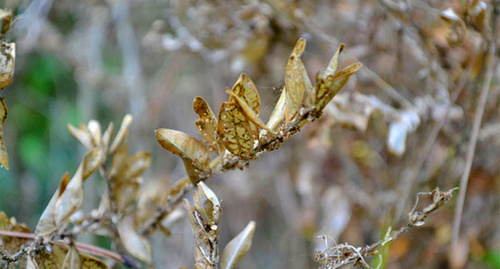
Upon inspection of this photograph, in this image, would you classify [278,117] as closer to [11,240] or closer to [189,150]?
[189,150]

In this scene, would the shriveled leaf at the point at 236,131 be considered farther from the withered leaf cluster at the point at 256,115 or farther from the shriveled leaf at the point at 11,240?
the shriveled leaf at the point at 11,240

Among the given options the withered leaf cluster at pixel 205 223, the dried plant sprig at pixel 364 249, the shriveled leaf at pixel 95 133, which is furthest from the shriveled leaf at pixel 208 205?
the shriveled leaf at pixel 95 133

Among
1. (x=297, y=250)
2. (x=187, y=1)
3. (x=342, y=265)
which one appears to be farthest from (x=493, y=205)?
(x=187, y=1)

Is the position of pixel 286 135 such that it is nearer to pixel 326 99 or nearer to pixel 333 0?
pixel 326 99

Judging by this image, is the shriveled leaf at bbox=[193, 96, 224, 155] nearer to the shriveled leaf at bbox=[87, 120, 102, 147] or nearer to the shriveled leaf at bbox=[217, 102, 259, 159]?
the shriveled leaf at bbox=[217, 102, 259, 159]

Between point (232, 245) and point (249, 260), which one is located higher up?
point (232, 245)

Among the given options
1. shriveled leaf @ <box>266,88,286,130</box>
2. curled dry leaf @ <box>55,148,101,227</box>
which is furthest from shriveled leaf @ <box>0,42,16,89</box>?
shriveled leaf @ <box>266,88,286,130</box>

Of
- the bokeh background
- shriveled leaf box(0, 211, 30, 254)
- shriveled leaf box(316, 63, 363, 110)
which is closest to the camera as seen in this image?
shriveled leaf box(316, 63, 363, 110)
